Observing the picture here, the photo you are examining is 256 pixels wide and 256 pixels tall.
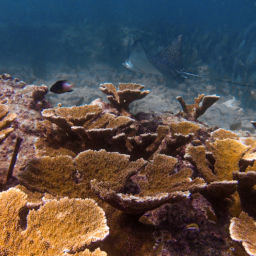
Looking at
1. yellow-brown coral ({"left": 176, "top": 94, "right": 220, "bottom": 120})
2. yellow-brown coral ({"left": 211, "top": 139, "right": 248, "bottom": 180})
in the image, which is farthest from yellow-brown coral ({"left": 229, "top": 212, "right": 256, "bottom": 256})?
yellow-brown coral ({"left": 176, "top": 94, "right": 220, "bottom": 120})

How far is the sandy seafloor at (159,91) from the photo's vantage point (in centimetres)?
907

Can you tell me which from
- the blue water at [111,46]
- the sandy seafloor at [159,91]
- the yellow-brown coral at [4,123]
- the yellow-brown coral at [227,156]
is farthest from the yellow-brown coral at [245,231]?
the blue water at [111,46]

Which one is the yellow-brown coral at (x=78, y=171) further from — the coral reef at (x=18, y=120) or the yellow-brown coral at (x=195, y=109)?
the yellow-brown coral at (x=195, y=109)

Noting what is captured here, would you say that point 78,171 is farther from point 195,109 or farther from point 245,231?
point 195,109

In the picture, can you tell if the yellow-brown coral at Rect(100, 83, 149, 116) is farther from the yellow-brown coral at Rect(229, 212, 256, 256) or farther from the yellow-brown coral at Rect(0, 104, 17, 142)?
the yellow-brown coral at Rect(229, 212, 256, 256)

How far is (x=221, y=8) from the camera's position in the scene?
195ft

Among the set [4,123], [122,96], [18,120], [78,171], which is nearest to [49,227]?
[78,171]

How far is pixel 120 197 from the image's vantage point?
5.23 ft

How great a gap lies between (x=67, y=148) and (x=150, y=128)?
5.76 ft

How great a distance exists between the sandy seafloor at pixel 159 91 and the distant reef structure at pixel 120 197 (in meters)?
4.09

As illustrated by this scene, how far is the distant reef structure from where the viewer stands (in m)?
1.51

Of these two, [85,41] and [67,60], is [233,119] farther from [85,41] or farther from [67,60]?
[85,41]

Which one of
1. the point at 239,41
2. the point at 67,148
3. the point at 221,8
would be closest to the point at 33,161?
the point at 67,148

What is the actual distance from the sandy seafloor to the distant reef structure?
4090 mm
